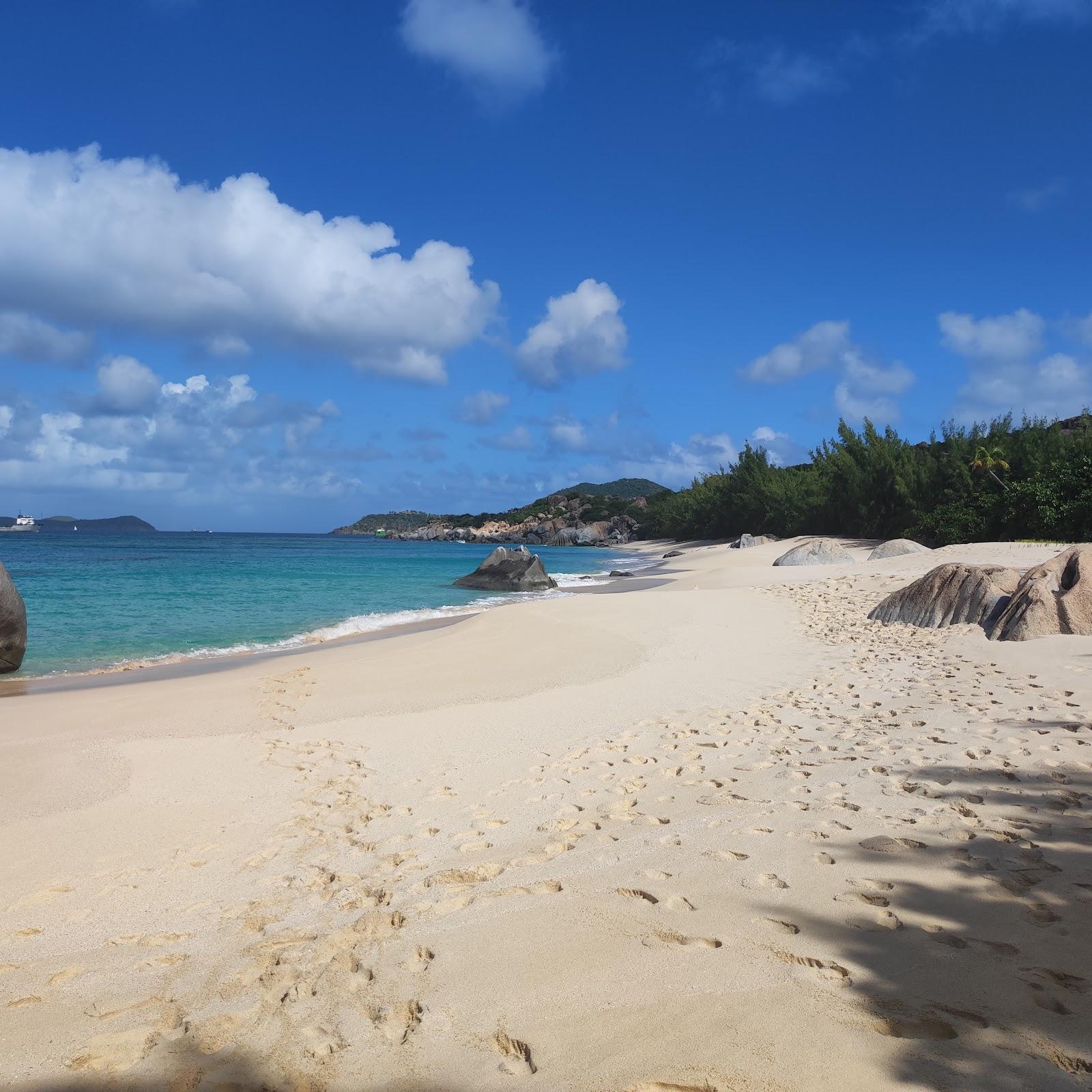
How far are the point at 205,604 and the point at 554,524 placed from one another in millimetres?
103644

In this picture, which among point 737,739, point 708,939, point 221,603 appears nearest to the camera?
point 708,939

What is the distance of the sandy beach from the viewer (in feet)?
7.81

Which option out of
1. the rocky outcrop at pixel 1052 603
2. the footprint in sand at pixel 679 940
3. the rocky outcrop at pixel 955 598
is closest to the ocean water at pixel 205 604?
the rocky outcrop at pixel 955 598

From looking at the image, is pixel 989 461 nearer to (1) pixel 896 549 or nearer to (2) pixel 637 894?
(1) pixel 896 549

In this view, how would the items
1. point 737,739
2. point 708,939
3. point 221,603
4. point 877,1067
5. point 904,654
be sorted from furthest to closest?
1. point 221,603
2. point 904,654
3. point 737,739
4. point 708,939
5. point 877,1067

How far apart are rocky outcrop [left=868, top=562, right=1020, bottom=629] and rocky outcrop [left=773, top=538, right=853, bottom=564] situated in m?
15.8

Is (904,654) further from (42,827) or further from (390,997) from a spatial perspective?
(42,827)

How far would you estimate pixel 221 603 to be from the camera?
21.8m

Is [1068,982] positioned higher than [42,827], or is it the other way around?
[1068,982]

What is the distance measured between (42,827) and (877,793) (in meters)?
5.69

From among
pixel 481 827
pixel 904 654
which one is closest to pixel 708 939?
pixel 481 827

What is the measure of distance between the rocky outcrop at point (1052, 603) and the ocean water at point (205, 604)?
13.3 metres

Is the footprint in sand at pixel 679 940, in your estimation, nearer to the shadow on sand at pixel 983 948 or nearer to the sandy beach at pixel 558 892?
the sandy beach at pixel 558 892

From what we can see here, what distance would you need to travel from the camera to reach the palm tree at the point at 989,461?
118ft
